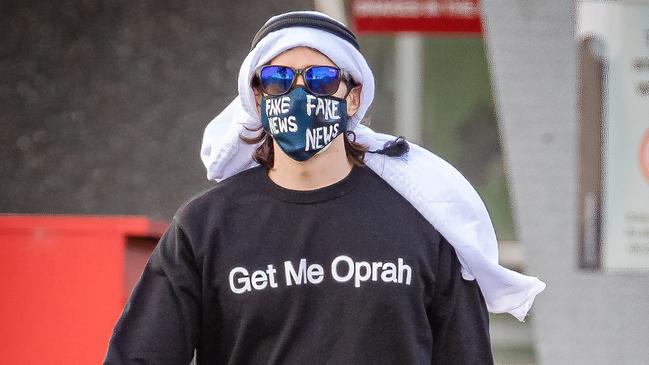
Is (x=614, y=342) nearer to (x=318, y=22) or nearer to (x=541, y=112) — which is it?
(x=541, y=112)

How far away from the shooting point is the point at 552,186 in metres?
6.44

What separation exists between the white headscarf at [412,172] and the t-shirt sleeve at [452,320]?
3cm

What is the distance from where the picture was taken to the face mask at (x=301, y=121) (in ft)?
9.54

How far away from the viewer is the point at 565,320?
6504 mm

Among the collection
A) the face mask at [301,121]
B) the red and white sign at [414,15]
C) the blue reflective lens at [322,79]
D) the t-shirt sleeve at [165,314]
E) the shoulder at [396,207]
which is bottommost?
the t-shirt sleeve at [165,314]

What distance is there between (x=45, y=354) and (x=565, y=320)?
9.77 feet

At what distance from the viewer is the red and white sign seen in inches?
248

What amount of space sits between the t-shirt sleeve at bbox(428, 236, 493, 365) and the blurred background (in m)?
3.44

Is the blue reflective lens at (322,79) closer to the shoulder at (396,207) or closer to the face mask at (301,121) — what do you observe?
the face mask at (301,121)

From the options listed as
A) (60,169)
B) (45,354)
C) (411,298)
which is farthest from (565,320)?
(411,298)

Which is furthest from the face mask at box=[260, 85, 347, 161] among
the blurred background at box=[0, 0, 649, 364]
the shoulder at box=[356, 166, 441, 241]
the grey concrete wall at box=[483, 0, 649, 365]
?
the grey concrete wall at box=[483, 0, 649, 365]

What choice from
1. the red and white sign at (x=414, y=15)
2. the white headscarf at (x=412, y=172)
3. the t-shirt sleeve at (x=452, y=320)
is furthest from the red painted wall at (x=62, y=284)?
the red and white sign at (x=414, y=15)

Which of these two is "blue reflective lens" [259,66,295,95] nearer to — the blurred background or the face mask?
the face mask

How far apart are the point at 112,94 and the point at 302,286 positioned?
3.66 metres
